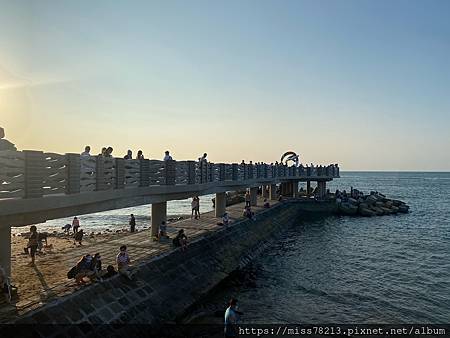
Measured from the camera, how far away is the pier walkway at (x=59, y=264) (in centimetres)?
1146

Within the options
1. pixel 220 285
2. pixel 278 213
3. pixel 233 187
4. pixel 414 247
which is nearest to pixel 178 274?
pixel 220 285

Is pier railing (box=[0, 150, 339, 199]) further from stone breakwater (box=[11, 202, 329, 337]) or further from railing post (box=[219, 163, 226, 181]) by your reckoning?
stone breakwater (box=[11, 202, 329, 337])

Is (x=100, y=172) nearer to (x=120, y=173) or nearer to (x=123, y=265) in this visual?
(x=120, y=173)

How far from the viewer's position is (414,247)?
107 ft

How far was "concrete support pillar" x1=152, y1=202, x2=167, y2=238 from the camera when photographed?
69.8 ft

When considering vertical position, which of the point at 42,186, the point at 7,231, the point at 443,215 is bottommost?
the point at 443,215

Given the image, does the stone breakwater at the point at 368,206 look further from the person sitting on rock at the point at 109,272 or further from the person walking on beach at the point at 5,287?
the person walking on beach at the point at 5,287

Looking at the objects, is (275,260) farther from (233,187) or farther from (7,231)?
(7,231)

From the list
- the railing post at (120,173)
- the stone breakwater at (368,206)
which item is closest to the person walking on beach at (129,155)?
the railing post at (120,173)

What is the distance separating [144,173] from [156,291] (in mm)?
5307

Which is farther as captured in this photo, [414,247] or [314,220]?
[314,220]

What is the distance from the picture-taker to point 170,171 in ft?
67.8

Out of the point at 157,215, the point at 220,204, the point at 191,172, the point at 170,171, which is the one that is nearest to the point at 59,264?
the point at 157,215

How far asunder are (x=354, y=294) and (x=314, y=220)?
3003 centimetres
